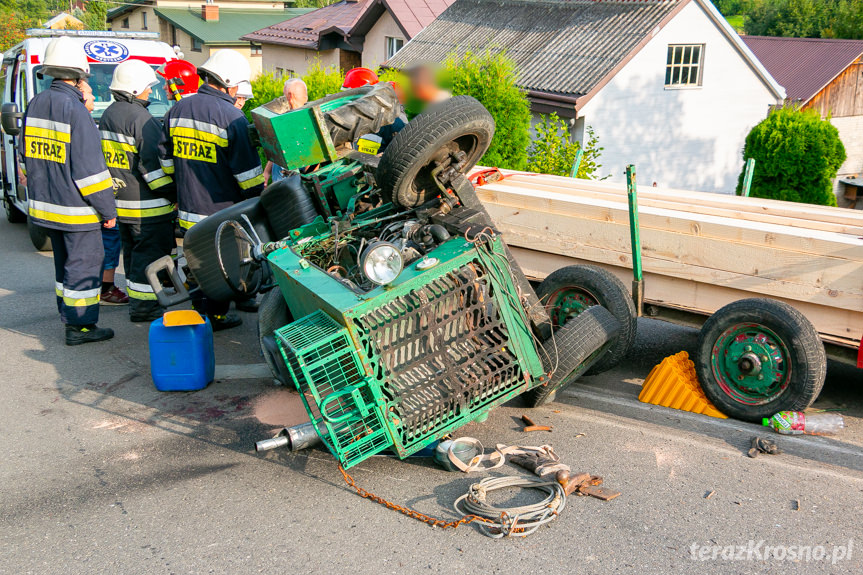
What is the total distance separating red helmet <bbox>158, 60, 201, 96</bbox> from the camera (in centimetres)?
959

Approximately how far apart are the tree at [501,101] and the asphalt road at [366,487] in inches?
207

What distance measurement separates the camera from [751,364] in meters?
4.71

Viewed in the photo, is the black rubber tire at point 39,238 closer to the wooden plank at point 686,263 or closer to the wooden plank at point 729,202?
the wooden plank at point 729,202

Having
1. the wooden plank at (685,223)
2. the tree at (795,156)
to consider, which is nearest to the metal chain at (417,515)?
the wooden plank at (685,223)

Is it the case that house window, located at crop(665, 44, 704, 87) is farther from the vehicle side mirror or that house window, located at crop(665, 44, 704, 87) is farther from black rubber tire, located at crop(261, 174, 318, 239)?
black rubber tire, located at crop(261, 174, 318, 239)

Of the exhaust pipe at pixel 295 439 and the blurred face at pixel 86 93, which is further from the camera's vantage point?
the blurred face at pixel 86 93

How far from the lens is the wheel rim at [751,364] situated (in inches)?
184

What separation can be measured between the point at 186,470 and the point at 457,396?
5.24ft

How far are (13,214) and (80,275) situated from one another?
5.95 meters

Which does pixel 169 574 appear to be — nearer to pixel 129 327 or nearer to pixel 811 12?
pixel 129 327

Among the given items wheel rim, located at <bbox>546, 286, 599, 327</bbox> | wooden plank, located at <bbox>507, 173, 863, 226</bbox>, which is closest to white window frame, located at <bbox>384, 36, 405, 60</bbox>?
wooden plank, located at <bbox>507, 173, 863, 226</bbox>

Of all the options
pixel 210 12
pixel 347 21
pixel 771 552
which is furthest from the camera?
pixel 210 12

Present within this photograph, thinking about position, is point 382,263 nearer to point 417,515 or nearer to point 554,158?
point 417,515

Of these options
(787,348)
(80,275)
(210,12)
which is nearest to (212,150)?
(80,275)
